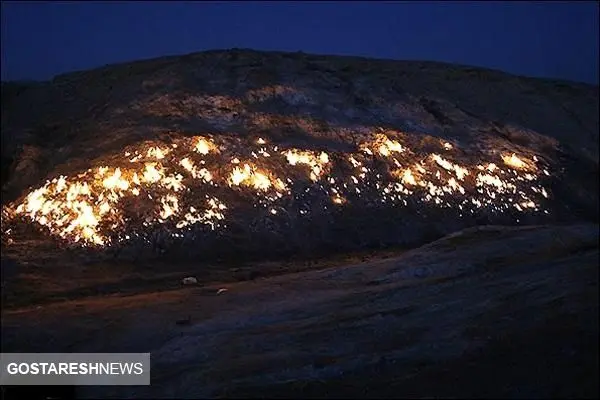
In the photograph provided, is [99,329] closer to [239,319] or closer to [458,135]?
[239,319]

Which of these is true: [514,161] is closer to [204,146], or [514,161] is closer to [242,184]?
[242,184]

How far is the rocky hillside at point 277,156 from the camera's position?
720 inches

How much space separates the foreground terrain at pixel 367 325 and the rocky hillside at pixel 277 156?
456 cm

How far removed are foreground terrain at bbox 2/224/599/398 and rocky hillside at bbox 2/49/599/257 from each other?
4.56 m

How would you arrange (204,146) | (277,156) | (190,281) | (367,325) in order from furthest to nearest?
(277,156)
(204,146)
(190,281)
(367,325)

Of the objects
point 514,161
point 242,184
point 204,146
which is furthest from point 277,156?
point 514,161

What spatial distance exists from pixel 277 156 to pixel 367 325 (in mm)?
13137

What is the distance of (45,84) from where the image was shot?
91.3 ft

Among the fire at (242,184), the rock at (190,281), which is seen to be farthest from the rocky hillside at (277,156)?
the rock at (190,281)

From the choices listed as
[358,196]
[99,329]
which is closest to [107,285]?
[99,329]

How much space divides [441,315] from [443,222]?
1239 centimetres

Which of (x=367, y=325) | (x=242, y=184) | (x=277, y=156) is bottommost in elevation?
(x=367, y=325)

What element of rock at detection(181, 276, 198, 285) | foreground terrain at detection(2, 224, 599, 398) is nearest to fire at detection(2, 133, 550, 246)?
rock at detection(181, 276, 198, 285)

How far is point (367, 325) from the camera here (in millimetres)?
8781
